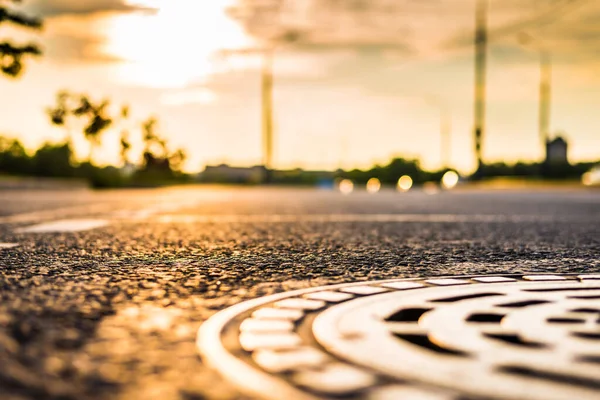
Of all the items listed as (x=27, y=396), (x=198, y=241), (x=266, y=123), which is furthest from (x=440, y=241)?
(x=266, y=123)

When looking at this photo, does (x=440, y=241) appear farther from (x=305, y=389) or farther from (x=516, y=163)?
(x=516, y=163)

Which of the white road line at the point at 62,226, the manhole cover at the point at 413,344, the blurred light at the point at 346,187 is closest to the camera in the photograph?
the manhole cover at the point at 413,344

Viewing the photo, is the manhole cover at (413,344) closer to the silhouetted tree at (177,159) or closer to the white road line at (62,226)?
the white road line at (62,226)

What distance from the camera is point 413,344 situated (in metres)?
2.40

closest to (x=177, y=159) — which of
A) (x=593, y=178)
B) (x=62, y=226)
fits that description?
(x=593, y=178)

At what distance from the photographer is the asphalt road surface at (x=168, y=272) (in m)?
2.12

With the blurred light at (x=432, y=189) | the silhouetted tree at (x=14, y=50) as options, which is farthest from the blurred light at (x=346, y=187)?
the silhouetted tree at (x=14, y=50)

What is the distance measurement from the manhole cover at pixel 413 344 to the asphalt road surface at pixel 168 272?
163 millimetres

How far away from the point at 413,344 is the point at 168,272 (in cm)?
246

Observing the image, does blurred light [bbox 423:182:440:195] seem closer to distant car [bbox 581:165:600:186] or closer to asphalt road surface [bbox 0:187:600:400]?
distant car [bbox 581:165:600:186]

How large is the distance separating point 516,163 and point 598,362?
135103mm

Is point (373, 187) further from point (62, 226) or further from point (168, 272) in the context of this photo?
point (168, 272)

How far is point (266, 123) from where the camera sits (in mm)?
61656

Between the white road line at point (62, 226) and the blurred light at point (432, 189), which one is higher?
the white road line at point (62, 226)
